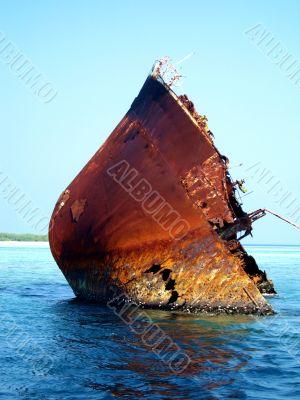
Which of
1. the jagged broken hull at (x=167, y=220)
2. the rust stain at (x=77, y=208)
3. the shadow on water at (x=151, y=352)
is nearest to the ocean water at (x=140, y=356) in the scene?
the shadow on water at (x=151, y=352)

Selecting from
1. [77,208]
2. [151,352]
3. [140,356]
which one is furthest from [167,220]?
[140,356]

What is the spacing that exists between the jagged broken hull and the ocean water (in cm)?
47

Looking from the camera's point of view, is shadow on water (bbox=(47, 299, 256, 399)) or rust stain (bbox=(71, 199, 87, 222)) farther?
rust stain (bbox=(71, 199, 87, 222))

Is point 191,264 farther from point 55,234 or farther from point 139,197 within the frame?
point 55,234

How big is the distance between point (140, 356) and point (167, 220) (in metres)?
2.94

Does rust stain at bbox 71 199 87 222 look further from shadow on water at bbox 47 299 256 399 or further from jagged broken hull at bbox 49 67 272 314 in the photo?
shadow on water at bbox 47 299 256 399

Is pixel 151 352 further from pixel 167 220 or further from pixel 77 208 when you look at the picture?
pixel 77 208

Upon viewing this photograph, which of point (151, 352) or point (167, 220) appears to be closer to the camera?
point (151, 352)

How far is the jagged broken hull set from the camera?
8.41 m

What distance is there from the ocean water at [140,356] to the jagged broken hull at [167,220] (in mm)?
465

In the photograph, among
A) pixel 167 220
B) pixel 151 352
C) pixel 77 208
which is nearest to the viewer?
pixel 151 352

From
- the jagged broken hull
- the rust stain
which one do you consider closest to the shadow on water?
the jagged broken hull

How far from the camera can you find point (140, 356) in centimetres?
609

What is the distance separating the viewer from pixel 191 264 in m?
8.41
